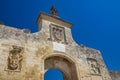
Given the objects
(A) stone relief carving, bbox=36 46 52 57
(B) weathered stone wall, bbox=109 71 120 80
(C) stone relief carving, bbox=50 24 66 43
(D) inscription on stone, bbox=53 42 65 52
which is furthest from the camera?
(B) weathered stone wall, bbox=109 71 120 80

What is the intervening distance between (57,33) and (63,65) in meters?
2.29

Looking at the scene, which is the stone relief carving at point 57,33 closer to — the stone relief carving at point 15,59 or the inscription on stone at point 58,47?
the inscription on stone at point 58,47

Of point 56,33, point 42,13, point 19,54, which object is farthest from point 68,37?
point 19,54

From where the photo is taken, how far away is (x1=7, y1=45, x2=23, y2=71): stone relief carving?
628 centimetres

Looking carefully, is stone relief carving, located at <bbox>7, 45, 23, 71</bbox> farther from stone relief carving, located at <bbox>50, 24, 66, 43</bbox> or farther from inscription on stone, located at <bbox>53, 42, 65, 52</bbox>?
stone relief carving, located at <bbox>50, 24, 66, 43</bbox>

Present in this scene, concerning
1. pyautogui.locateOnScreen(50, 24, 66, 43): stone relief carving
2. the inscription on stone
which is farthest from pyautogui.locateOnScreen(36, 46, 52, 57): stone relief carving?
pyautogui.locateOnScreen(50, 24, 66, 43): stone relief carving

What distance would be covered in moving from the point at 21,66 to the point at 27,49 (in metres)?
1.06

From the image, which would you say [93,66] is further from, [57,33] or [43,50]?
[43,50]

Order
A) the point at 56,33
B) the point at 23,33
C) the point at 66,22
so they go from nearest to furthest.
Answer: the point at 23,33
the point at 56,33
the point at 66,22

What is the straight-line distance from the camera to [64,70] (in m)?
8.69

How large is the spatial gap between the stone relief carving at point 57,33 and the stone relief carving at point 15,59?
99.7 inches

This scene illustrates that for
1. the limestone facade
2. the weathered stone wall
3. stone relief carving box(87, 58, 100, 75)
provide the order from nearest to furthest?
the limestone facade
stone relief carving box(87, 58, 100, 75)
the weathered stone wall

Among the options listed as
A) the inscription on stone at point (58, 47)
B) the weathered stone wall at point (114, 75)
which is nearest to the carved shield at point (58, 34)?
the inscription on stone at point (58, 47)

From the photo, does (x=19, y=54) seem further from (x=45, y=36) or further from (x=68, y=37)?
(x=68, y=37)
